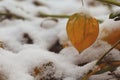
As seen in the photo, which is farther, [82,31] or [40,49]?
[40,49]

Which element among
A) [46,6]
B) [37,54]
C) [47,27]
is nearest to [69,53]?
[37,54]

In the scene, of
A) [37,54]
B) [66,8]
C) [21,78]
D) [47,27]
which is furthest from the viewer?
[66,8]

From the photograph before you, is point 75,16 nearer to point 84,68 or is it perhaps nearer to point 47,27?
point 84,68

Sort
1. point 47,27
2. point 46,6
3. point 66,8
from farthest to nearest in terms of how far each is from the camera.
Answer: point 66,8
point 46,6
point 47,27
